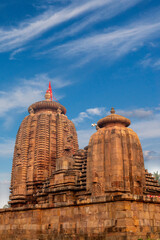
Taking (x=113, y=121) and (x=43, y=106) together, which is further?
(x=43, y=106)

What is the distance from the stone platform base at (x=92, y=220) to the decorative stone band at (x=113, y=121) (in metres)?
11.1

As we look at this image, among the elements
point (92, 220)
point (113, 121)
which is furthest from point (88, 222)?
point (113, 121)

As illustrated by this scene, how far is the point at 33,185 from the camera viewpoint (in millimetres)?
34500

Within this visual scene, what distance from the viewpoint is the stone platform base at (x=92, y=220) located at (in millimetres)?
15281

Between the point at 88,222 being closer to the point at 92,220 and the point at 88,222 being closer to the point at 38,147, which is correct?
the point at 92,220

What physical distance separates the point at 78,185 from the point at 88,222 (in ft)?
35.6

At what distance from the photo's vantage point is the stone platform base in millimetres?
15281

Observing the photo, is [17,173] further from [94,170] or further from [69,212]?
[69,212]

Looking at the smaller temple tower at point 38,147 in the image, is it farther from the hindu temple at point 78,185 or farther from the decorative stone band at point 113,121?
the decorative stone band at point 113,121

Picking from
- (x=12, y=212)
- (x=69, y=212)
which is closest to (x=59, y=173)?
(x=12, y=212)

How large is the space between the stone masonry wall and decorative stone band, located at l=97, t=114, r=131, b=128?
36.8 ft

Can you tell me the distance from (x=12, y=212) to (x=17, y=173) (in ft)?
51.3

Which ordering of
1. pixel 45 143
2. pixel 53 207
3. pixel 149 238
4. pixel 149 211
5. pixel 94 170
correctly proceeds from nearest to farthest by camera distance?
pixel 149 238 < pixel 149 211 < pixel 53 207 < pixel 94 170 < pixel 45 143

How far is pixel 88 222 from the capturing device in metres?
16.6
